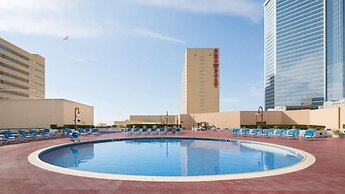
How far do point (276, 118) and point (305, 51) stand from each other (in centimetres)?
6420

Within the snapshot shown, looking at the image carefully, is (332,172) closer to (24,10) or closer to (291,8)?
(24,10)

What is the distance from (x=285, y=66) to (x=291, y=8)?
66.4 feet

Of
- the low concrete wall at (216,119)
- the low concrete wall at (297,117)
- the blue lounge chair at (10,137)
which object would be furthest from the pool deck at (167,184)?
the low concrete wall at (216,119)

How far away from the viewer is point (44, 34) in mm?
16500

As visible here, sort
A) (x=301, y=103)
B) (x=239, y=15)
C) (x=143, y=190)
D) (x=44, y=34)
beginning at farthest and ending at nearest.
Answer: (x=301, y=103) < (x=239, y=15) < (x=44, y=34) < (x=143, y=190)

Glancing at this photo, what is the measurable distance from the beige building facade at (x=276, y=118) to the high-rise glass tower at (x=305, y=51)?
5656 centimetres

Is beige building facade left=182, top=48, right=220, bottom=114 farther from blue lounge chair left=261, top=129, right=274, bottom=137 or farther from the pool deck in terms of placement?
the pool deck

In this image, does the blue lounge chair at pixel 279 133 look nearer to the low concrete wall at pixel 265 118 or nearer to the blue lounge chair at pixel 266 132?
the blue lounge chair at pixel 266 132

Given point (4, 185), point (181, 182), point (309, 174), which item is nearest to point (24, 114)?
point (4, 185)

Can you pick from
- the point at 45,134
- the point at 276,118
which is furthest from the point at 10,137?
the point at 276,118

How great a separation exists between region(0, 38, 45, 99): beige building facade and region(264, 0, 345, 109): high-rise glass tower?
8220cm

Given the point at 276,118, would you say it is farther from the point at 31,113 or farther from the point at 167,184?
the point at 167,184

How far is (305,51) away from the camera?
8481 cm

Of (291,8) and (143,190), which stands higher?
(291,8)
